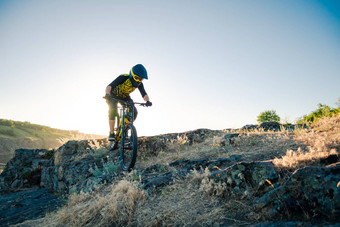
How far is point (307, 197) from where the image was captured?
2094 millimetres

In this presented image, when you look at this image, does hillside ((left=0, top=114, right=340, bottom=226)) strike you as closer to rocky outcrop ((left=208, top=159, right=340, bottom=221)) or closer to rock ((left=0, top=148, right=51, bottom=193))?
rocky outcrop ((left=208, top=159, right=340, bottom=221))

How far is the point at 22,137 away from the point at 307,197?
141ft

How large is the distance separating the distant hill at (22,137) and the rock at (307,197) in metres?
23.5

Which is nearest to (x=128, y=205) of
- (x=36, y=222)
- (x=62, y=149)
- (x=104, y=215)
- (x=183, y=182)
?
(x=104, y=215)

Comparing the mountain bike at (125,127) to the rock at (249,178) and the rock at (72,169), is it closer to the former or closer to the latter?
the rock at (72,169)

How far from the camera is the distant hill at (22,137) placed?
29577mm

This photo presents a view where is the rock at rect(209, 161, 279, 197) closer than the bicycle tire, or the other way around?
the rock at rect(209, 161, 279, 197)

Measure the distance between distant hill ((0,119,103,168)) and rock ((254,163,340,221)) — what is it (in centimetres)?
2355

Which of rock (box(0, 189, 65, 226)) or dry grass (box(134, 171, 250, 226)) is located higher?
dry grass (box(134, 171, 250, 226))

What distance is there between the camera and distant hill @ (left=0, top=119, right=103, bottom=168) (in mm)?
29577

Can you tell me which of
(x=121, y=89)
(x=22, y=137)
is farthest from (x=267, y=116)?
(x=22, y=137)

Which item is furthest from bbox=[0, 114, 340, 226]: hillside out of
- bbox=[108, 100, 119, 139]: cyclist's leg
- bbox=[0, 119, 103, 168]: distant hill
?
bbox=[0, 119, 103, 168]: distant hill

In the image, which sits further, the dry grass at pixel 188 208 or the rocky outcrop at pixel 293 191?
the dry grass at pixel 188 208

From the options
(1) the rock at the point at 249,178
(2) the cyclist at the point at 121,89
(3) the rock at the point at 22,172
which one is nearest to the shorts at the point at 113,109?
(2) the cyclist at the point at 121,89
